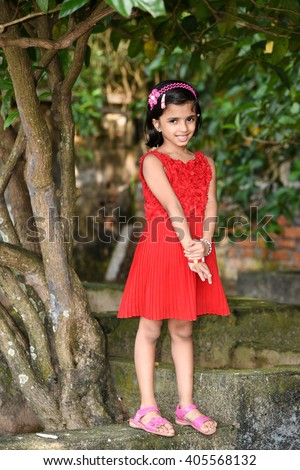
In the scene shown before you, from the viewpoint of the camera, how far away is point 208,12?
4.24 metres

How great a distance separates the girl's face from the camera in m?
3.58

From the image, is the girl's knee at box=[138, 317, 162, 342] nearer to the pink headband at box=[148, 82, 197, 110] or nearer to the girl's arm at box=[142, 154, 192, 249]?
the girl's arm at box=[142, 154, 192, 249]

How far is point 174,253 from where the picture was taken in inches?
140

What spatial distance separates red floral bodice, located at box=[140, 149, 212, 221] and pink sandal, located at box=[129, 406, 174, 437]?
78 centimetres

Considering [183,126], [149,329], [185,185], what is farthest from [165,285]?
[183,126]

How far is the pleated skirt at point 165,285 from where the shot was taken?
138 inches

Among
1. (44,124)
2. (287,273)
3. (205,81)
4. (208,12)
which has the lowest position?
(287,273)

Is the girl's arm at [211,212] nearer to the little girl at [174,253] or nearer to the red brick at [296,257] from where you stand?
the little girl at [174,253]

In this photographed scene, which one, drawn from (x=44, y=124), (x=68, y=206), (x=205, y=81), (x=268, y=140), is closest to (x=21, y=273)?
(x=68, y=206)

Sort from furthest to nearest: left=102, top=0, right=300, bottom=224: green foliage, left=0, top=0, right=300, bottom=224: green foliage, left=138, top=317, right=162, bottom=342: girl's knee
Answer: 1. left=102, top=0, right=300, bottom=224: green foliage
2. left=0, top=0, right=300, bottom=224: green foliage
3. left=138, top=317, right=162, bottom=342: girl's knee

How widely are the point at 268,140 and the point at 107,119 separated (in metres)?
3.14

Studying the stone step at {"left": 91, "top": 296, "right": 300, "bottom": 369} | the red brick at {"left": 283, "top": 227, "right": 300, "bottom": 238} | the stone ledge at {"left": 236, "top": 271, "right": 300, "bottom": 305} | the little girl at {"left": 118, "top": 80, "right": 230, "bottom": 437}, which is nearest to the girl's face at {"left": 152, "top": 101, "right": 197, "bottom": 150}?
the little girl at {"left": 118, "top": 80, "right": 230, "bottom": 437}

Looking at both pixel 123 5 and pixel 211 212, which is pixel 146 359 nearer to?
pixel 211 212
